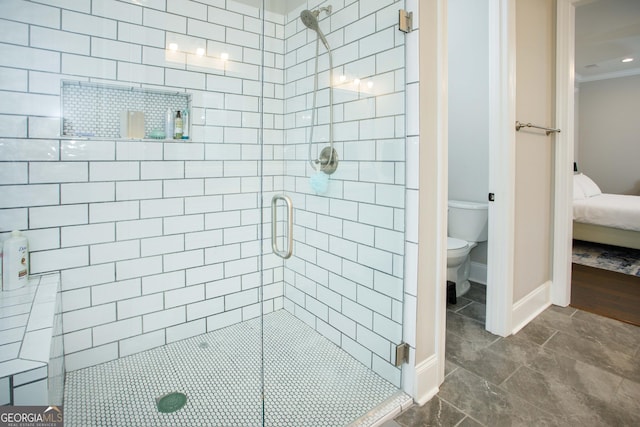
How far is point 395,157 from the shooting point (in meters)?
1.58

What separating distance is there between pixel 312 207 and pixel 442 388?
1.17 meters

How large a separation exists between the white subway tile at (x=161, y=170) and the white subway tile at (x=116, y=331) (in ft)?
2.67

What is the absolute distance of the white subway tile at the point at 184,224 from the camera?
6.51 ft

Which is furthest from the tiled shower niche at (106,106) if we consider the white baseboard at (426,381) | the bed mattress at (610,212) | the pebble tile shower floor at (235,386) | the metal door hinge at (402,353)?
the bed mattress at (610,212)

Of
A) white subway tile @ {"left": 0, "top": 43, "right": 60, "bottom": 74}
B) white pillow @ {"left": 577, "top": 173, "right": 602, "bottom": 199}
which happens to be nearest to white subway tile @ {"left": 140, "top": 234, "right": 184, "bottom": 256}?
white subway tile @ {"left": 0, "top": 43, "right": 60, "bottom": 74}

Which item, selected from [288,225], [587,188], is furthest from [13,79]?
[587,188]

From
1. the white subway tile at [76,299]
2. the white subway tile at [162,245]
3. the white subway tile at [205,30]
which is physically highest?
the white subway tile at [205,30]

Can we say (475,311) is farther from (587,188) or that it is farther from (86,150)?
(587,188)

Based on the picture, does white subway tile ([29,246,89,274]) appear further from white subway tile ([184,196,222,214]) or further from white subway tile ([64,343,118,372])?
white subway tile ([184,196,222,214])

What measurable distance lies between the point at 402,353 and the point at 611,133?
674cm

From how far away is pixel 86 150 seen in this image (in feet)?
5.54

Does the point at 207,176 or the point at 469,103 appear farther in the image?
the point at 469,103

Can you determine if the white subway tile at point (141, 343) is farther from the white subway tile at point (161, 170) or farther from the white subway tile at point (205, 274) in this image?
the white subway tile at point (161, 170)

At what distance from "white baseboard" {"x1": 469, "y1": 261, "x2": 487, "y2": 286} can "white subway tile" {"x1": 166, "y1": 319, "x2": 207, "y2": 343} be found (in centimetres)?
234
